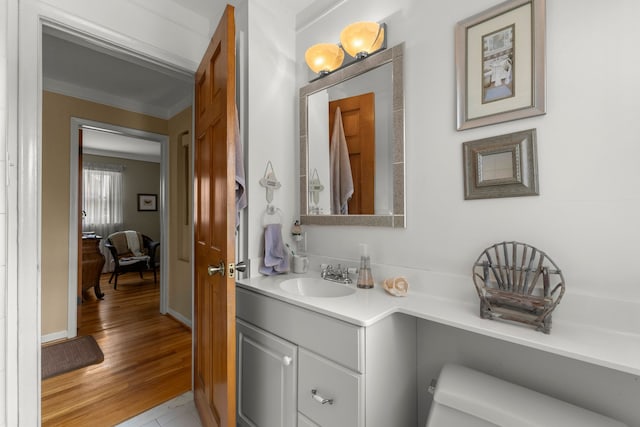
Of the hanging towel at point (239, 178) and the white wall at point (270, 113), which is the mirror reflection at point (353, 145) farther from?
the hanging towel at point (239, 178)

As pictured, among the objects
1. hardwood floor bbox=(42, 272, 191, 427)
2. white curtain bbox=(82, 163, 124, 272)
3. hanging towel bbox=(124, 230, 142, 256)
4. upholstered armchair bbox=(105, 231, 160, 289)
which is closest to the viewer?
hardwood floor bbox=(42, 272, 191, 427)

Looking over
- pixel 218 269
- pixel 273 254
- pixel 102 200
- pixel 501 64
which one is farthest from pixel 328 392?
pixel 102 200

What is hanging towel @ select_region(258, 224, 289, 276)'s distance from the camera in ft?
5.54

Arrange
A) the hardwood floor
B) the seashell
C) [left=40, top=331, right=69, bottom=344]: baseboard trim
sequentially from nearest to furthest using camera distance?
the seashell
the hardwood floor
[left=40, top=331, right=69, bottom=344]: baseboard trim

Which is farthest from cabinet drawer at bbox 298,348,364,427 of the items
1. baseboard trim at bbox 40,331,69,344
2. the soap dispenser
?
baseboard trim at bbox 40,331,69,344

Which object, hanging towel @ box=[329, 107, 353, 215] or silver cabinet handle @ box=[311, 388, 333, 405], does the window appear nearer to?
hanging towel @ box=[329, 107, 353, 215]

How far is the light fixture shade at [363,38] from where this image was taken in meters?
1.45

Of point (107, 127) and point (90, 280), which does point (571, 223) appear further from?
point (90, 280)

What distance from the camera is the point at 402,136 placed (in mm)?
1412

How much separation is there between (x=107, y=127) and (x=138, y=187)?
3.80m

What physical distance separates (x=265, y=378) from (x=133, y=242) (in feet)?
18.2

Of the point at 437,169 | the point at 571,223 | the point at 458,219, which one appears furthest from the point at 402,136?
the point at 571,223

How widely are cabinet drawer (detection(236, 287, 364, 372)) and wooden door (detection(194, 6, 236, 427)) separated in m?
0.18

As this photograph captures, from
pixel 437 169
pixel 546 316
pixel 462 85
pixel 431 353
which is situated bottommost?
pixel 431 353
